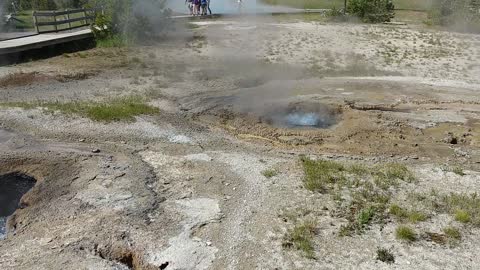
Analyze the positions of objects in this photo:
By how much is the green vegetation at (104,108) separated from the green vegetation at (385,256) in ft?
19.0

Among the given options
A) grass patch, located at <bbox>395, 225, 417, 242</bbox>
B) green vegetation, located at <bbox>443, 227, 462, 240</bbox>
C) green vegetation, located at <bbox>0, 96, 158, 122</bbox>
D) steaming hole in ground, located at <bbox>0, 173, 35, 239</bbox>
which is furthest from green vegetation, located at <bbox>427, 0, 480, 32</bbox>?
steaming hole in ground, located at <bbox>0, 173, 35, 239</bbox>

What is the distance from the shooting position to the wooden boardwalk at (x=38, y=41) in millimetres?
13812

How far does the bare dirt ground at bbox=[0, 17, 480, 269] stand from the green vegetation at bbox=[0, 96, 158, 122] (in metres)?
0.19

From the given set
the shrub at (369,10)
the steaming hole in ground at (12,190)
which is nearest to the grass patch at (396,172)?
the steaming hole in ground at (12,190)

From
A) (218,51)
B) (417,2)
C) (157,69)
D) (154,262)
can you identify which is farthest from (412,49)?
(417,2)

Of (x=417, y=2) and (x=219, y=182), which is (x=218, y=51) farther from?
(x=417, y=2)

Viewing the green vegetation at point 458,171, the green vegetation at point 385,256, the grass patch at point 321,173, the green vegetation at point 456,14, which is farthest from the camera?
the green vegetation at point 456,14

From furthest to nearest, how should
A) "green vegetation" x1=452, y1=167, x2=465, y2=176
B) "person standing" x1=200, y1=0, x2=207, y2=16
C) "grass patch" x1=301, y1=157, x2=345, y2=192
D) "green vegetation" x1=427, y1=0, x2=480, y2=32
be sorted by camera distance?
"person standing" x1=200, y1=0, x2=207, y2=16
"green vegetation" x1=427, y1=0, x2=480, y2=32
"green vegetation" x1=452, y1=167, x2=465, y2=176
"grass patch" x1=301, y1=157, x2=345, y2=192

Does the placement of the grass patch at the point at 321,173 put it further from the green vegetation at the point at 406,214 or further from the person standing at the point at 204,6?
the person standing at the point at 204,6

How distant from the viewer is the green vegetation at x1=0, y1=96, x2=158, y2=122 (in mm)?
9414

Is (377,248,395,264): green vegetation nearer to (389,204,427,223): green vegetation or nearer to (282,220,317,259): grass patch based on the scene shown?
(282,220,317,259): grass patch

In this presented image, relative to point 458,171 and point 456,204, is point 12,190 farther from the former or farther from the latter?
point 458,171

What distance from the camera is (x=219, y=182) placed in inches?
275

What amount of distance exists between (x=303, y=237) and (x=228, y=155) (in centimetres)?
267
